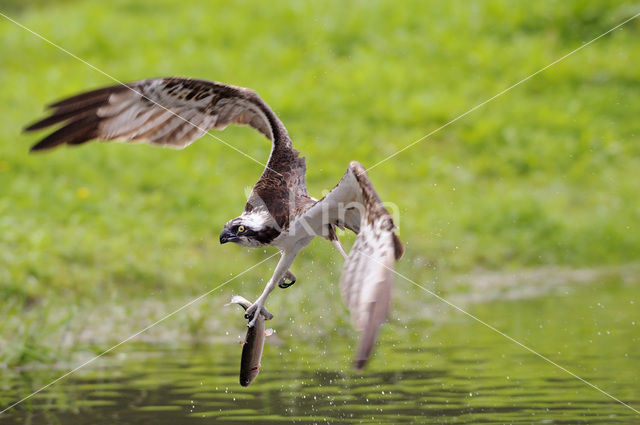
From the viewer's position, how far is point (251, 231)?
6.83 metres

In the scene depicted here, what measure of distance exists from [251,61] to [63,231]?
26.3ft

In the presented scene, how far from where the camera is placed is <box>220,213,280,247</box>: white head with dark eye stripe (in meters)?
6.84

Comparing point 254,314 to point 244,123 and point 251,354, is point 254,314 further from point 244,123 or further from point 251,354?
point 244,123

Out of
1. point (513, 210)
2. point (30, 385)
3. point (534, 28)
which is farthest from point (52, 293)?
point (534, 28)

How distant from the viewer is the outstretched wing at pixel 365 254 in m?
5.11

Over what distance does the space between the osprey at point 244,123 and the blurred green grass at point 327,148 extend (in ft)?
8.39

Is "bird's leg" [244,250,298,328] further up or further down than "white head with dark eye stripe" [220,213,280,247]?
further down

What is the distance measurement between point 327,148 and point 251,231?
33.3 ft

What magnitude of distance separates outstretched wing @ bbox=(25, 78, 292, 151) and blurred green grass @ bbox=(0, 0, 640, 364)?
253 cm

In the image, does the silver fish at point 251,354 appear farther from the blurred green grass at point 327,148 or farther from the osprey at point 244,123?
the blurred green grass at point 327,148

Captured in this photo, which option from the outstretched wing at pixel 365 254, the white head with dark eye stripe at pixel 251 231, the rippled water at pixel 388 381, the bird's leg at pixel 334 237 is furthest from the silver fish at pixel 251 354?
the outstretched wing at pixel 365 254

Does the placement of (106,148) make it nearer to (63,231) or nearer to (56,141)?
(63,231)

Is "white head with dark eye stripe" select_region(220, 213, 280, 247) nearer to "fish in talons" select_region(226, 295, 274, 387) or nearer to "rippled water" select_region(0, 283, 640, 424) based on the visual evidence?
"fish in talons" select_region(226, 295, 274, 387)

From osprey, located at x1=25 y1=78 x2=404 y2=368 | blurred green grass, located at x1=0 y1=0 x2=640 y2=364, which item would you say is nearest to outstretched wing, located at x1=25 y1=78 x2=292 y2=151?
osprey, located at x1=25 y1=78 x2=404 y2=368
